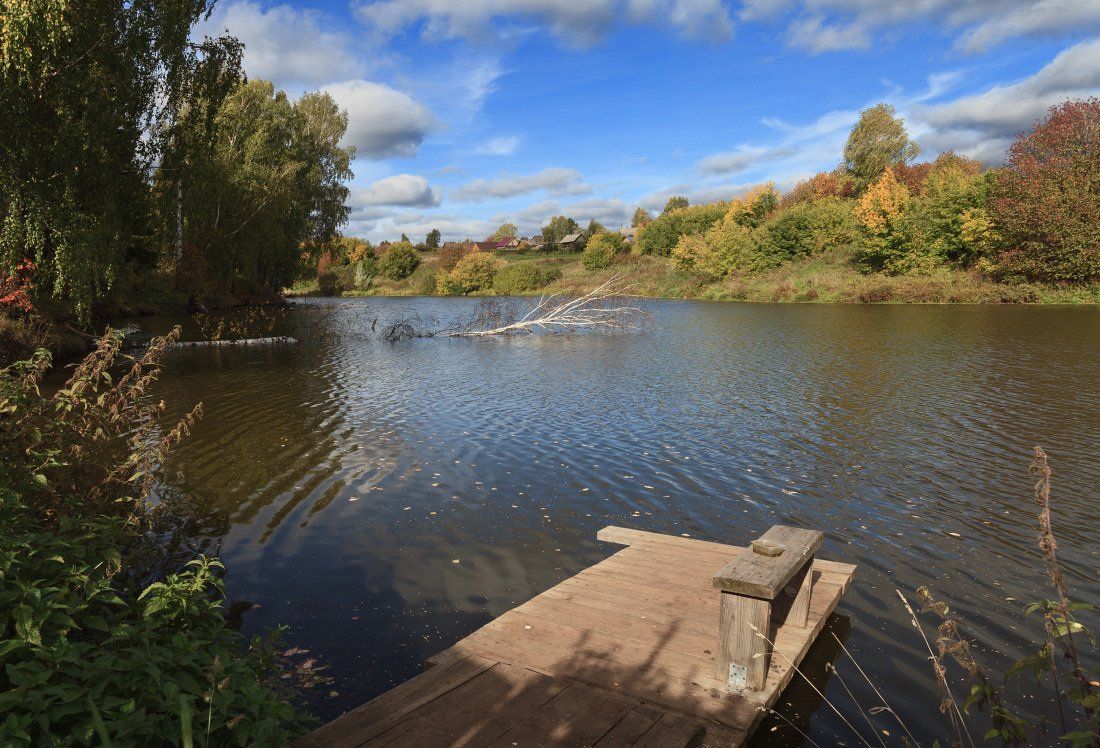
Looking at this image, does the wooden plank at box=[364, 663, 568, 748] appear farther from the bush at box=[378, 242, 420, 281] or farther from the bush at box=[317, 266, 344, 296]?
the bush at box=[378, 242, 420, 281]

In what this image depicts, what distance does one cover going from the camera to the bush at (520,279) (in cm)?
8106

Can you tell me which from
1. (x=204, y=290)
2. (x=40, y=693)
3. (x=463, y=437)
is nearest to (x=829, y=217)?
(x=204, y=290)

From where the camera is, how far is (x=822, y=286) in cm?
5269

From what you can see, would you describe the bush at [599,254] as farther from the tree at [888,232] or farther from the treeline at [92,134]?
the treeline at [92,134]

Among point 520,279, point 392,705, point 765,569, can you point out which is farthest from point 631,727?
point 520,279

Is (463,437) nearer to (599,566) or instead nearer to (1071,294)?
(599,566)

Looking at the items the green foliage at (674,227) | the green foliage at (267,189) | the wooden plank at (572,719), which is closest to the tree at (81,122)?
the green foliage at (267,189)

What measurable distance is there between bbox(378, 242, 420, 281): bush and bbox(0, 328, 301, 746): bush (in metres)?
92.9

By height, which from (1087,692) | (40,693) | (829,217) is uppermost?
(829,217)

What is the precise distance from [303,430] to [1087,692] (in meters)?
12.8

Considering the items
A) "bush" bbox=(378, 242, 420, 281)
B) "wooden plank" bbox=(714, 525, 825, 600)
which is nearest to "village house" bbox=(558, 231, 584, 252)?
"bush" bbox=(378, 242, 420, 281)

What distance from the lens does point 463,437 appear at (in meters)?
12.6

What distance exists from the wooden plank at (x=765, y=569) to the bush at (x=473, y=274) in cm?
8032

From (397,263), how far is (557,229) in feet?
137
